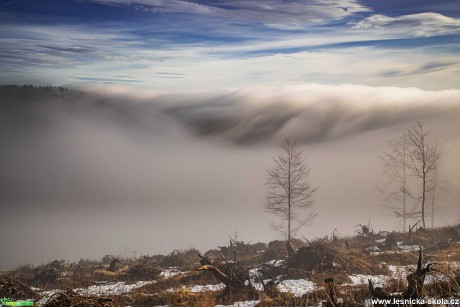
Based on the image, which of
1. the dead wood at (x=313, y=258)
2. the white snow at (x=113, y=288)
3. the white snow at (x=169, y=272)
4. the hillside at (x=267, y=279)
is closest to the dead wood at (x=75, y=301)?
Result: the hillside at (x=267, y=279)

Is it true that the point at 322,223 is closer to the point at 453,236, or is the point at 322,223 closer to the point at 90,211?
the point at 453,236

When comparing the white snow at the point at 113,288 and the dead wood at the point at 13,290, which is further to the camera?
the white snow at the point at 113,288

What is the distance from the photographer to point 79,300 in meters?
7.08

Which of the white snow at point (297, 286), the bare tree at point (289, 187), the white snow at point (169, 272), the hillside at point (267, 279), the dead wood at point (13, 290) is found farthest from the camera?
the bare tree at point (289, 187)

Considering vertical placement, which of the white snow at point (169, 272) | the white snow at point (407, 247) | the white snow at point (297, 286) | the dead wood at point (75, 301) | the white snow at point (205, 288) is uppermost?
the dead wood at point (75, 301)

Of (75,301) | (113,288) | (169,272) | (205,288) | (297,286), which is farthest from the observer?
(169,272)

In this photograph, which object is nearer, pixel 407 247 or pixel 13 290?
pixel 13 290

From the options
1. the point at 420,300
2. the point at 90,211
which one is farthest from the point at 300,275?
the point at 90,211

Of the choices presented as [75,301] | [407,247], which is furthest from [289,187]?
[75,301]

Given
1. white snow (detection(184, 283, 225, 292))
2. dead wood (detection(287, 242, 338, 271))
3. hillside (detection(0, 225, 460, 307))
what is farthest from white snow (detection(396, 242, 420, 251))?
white snow (detection(184, 283, 225, 292))

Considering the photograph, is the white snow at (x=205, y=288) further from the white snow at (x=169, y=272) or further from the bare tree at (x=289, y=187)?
the bare tree at (x=289, y=187)

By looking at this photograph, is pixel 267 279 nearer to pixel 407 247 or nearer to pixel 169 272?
pixel 169 272

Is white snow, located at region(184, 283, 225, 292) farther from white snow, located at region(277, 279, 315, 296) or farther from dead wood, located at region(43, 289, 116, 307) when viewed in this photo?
dead wood, located at region(43, 289, 116, 307)

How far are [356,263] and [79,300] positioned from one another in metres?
13.4
